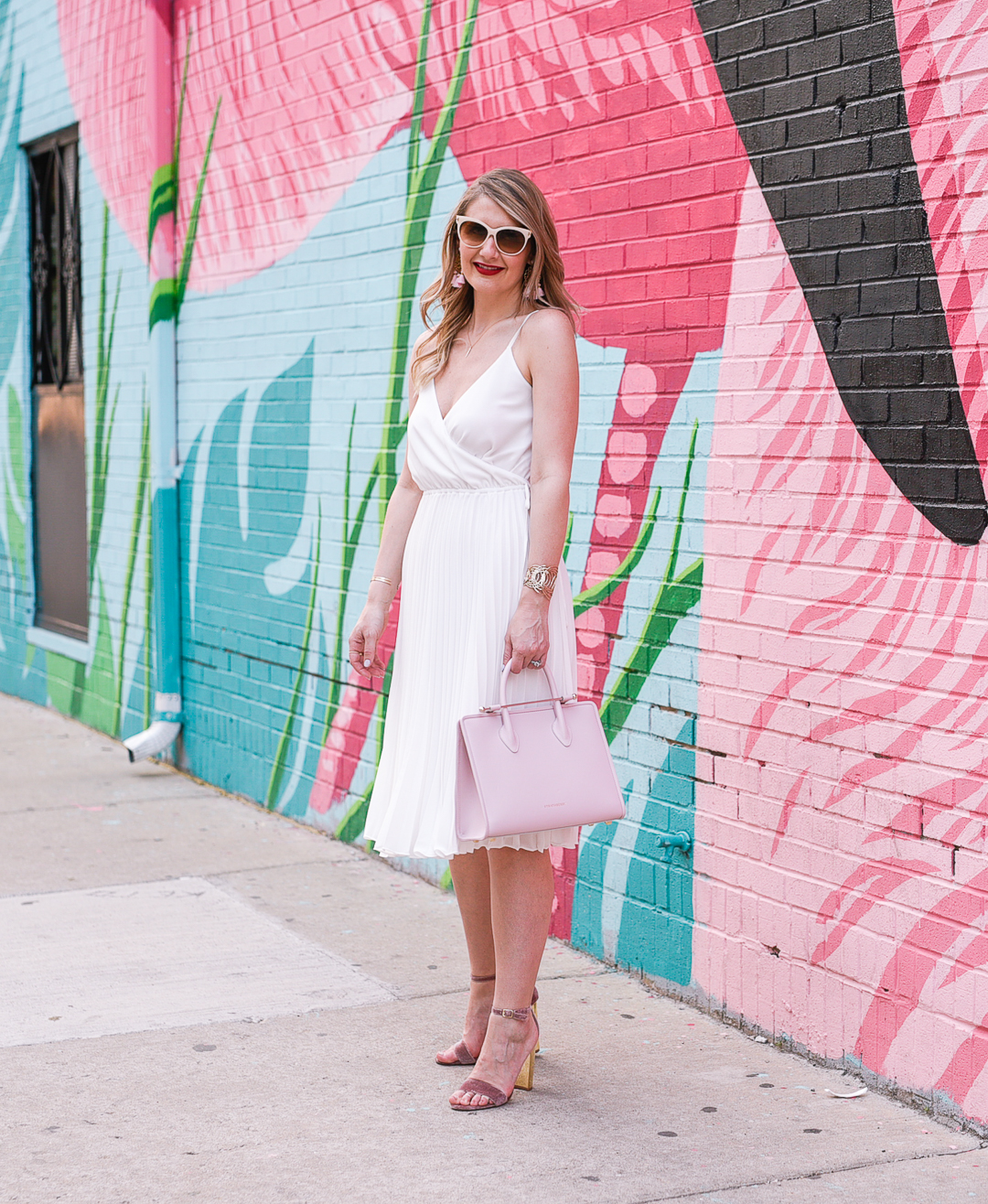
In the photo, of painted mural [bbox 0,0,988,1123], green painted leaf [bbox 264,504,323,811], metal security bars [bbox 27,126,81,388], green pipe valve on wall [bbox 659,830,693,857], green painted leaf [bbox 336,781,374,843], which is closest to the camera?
painted mural [bbox 0,0,988,1123]

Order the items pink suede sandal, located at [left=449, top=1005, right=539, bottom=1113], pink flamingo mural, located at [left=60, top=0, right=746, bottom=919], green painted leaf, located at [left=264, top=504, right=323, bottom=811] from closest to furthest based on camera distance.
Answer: pink suede sandal, located at [left=449, top=1005, right=539, bottom=1113], pink flamingo mural, located at [left=60, top=0, right=746, bottom=919], green painted leaf, located at [left=264, top=504, right=323, bottom=811]

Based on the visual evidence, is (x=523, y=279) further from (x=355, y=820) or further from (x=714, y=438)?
(x=355, y=820)

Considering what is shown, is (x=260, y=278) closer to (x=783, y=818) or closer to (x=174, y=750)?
(x=174, y=750)

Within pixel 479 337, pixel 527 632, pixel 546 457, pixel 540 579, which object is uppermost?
pixel 479 337

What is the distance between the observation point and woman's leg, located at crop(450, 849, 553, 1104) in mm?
3666

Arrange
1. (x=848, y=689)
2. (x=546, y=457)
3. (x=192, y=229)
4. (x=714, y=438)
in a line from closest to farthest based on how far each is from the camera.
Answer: (x=546, y=457)
(x=848, y=689)
(x=714, y=438)
(x=192, y=229)

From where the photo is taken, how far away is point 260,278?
6855 mm

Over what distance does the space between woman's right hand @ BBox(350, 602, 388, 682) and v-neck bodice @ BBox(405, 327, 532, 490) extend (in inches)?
14.8

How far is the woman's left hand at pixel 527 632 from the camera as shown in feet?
11.4

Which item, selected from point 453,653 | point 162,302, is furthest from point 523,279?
point 162,302

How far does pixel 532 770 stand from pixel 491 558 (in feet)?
1.65

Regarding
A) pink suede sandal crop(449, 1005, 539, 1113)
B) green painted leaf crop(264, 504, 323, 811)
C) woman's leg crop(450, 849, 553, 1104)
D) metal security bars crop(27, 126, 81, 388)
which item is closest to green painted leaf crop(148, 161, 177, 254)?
metal security bars crop(27, 126, 81, 388)

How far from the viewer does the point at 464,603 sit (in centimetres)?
362

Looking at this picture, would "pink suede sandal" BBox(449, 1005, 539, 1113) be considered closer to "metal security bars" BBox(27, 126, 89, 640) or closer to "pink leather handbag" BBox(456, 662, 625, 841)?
"pink leather handbag" BBox(456, 662, 625, 841)
